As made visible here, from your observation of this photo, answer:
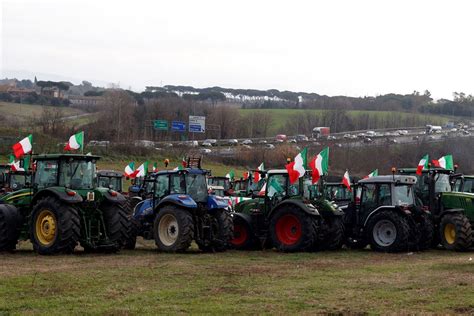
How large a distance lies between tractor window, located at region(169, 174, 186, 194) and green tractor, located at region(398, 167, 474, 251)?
7100 millimetres

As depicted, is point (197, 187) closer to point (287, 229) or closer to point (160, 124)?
point (287, 229)

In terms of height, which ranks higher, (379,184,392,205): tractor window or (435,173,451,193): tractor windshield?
(435,173,451,193): tractor windshield

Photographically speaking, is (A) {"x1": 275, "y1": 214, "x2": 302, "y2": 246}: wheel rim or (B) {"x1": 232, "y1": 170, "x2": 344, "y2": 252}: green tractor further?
(A) {"x1": 275, "y1": 214, "x2": 302, "y2": 246}: wheel rim

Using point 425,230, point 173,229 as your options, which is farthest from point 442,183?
point 173,229

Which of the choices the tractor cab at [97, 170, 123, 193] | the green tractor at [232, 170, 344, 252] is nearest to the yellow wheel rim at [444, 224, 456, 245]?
the green tractor at [232, 170, 344, 252]

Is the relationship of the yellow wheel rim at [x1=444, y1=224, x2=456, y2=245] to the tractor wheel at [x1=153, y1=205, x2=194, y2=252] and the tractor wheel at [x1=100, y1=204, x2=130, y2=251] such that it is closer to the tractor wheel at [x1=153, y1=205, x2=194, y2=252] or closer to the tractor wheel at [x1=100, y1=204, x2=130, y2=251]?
the tractor wheel at [x1=153, y1=205, x2=194, y2=252]

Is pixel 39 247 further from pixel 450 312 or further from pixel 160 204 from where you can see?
pixel 450 312

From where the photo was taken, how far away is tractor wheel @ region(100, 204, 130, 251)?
18078 millimetres

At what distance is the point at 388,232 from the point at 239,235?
4004 millimetres

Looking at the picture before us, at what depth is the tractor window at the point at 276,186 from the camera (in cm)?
2073

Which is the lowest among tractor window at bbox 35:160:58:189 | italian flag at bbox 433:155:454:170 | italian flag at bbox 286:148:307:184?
tractor window at bbox 35:160:58:189

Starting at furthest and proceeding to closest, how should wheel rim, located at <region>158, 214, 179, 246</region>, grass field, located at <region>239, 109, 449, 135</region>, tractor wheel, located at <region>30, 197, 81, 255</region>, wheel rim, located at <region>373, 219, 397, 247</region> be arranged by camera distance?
1. grass field, located at <region>239, 109, 449, 135</region>
2. wheel rim, located at <region>373, 219, 397, 247</region>
3. wheel rim, located at <region>158, 214, 179, 246</region>
4. tractor wheel, located at <region>30, 197, 81, 255</region>

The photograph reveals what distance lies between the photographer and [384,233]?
20.5m

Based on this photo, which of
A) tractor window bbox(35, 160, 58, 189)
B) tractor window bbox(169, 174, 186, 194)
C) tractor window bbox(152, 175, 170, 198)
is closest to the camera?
tractor window bbox(35, 160, 58, 189)
